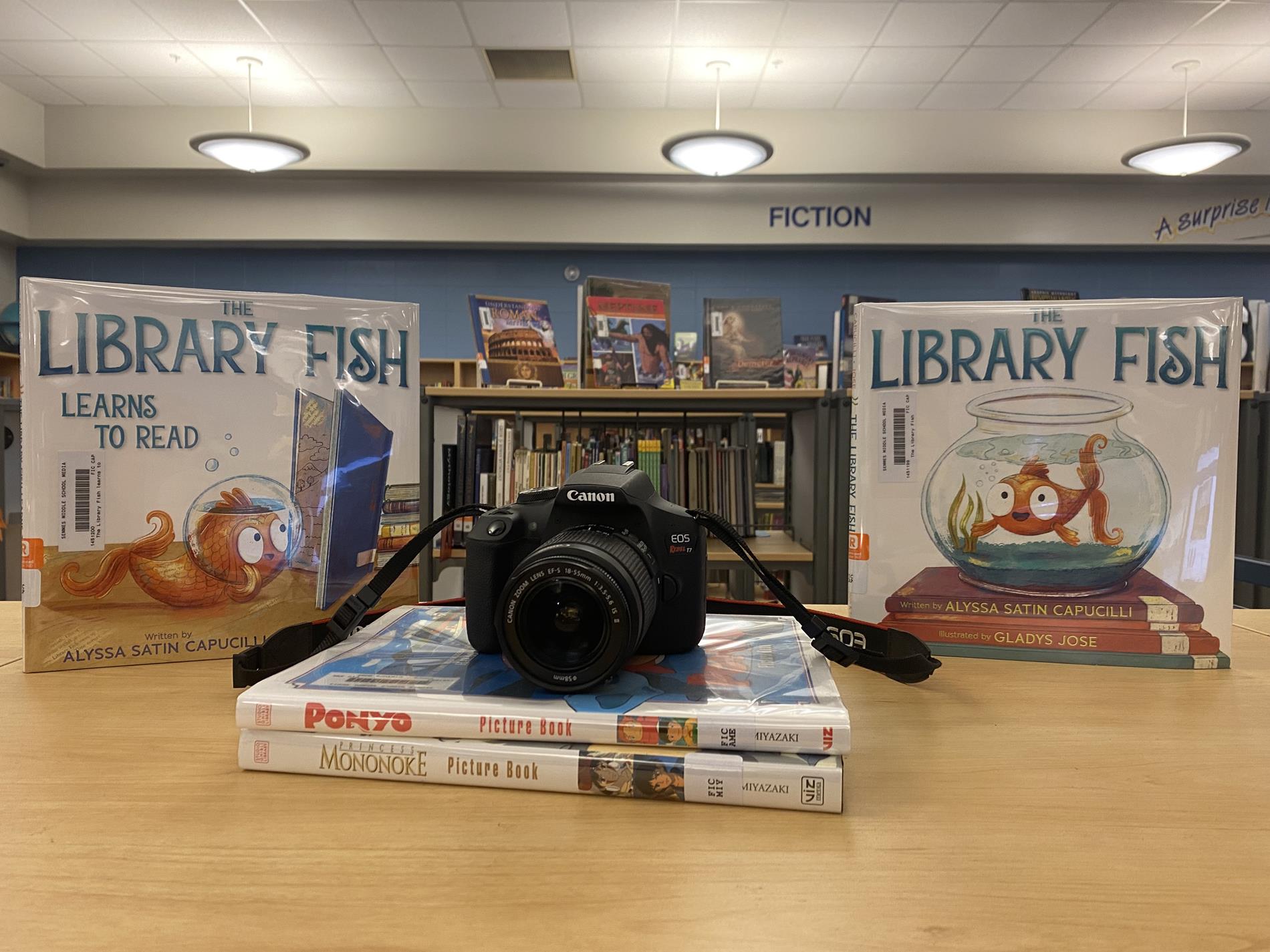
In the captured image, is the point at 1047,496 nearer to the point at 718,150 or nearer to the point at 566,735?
the point at 566,735

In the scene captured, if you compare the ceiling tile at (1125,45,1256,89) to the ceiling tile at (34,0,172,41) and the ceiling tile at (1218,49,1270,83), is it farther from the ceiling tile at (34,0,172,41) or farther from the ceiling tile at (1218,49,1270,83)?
the ceiling tile at (34,0,172,41)

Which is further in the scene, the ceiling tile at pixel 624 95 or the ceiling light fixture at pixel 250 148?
the ceiling tile at pixel 624 95

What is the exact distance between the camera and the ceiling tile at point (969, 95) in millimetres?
3572

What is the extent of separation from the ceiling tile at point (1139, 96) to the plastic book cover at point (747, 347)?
284 centimetres

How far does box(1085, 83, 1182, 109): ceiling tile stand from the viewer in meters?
3.53

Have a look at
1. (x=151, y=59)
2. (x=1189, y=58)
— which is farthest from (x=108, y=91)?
(x=1189, y=58)

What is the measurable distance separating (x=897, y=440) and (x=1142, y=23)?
3.52m

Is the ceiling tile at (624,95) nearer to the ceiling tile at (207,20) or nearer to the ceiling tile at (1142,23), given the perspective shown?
the ceiling tile at (207,20)

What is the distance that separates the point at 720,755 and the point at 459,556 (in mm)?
1623

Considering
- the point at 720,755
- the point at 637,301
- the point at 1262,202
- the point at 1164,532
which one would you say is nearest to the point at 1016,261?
the point at 1262,202

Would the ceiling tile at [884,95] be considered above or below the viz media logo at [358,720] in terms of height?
above

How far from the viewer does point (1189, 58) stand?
10.7 feet

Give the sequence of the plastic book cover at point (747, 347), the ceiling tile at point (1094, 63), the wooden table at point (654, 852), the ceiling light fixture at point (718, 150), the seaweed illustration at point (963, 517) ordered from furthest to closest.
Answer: the ceiling tile at point (1094, 63) < the ceiling light fixture at point (718, 150) < the plastic book cover at point (747, 347) < the seaweed illustration at point (963, 517) < the wooden table at point (654, 852)

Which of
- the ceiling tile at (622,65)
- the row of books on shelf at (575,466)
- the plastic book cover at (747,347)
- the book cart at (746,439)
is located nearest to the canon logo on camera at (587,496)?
the book cart at (746,439)
